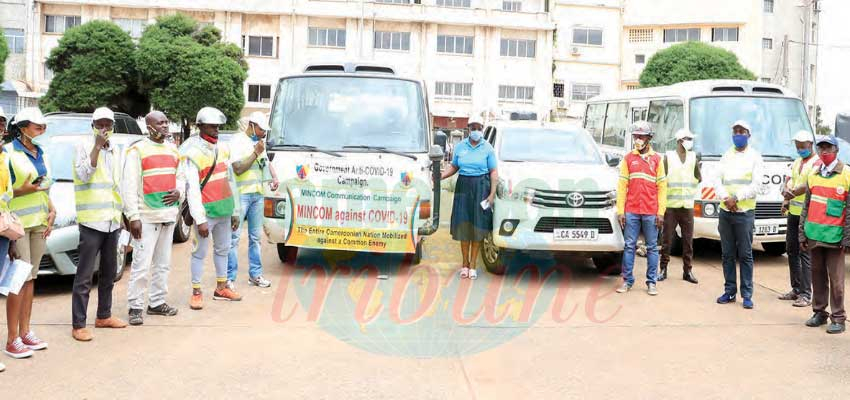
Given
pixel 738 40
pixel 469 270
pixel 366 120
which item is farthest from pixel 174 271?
pixel 738 40

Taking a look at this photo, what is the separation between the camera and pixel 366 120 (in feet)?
31.2

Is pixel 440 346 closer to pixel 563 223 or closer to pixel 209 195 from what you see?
pixel 209 195

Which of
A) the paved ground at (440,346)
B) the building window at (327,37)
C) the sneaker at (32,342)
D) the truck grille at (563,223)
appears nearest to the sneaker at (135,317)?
the paved ground at (440,346)

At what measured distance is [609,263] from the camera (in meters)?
9.76

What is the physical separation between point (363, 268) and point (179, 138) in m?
35.2

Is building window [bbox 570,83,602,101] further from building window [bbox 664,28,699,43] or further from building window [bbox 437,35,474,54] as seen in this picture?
building window [bbox 437,35,474,54]

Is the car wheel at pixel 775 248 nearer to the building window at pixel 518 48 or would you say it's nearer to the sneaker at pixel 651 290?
the sneaker at pixel 651 290

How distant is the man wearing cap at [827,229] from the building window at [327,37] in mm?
41382

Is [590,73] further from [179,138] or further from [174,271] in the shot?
[174,271]

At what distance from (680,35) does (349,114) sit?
46.5m

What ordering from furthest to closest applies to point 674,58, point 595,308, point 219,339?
point 674,58
point 595,308
point 219,339

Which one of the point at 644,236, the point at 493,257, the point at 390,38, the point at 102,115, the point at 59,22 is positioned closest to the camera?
the point at 102,115

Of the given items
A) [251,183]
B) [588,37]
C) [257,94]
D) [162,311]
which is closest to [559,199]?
[251,183]

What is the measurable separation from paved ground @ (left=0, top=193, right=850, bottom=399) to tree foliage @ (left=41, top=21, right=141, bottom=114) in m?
29.4
